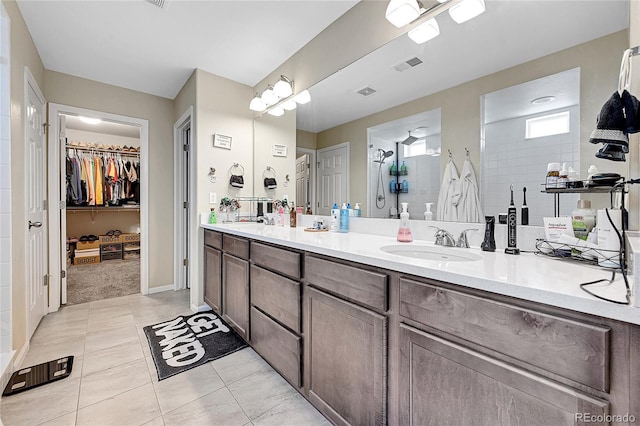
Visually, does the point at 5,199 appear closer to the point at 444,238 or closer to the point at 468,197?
the point at 444,238

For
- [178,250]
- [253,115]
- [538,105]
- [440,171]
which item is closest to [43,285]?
[178,250]

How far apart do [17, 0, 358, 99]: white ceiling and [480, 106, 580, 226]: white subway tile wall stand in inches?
54.5

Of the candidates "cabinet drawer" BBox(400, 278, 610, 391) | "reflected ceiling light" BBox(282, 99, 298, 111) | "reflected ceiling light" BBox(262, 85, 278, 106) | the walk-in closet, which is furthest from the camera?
the walk-in closet

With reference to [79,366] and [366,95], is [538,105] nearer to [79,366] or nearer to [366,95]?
[366,95]

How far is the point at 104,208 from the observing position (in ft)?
16.8

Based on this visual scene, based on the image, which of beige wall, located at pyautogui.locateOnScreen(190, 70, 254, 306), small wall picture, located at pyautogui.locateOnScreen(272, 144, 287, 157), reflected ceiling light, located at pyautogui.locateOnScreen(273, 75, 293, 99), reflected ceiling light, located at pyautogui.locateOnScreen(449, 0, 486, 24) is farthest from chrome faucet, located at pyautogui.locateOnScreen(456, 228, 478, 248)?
beige wall, located at pyautogui.locateOnScreen(190, 70, 254, 306)

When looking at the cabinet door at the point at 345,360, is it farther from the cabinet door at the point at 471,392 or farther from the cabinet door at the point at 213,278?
the cabinet door at the point at 213,278

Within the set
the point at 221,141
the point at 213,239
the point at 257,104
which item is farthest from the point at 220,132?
the point at 213,239

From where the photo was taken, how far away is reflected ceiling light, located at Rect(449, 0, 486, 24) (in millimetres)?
1349

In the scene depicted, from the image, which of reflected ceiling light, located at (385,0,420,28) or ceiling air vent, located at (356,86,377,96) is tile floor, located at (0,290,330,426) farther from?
reflected ceiling light, located at (385,0,420,28)

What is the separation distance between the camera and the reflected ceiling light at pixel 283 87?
2561 millimetres

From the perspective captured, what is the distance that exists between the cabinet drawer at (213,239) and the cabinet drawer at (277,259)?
0.67 meters

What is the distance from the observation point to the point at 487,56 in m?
1.36

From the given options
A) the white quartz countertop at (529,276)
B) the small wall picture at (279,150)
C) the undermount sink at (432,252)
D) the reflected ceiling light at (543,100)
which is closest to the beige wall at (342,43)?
the small wall picture at (279,150)
